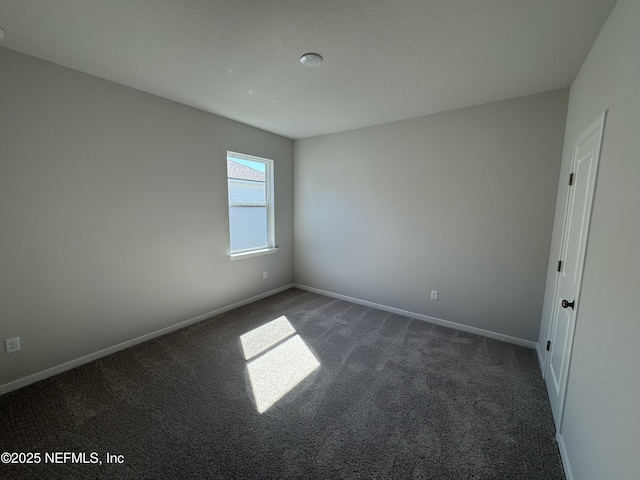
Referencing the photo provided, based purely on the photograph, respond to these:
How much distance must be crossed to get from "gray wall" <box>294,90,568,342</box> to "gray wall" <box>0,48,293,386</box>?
68.8 inches

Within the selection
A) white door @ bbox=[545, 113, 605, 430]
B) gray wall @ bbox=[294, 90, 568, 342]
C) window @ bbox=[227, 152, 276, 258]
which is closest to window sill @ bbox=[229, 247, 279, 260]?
window @ bbox=[227, 152, 276, 258]

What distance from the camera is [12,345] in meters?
2.07

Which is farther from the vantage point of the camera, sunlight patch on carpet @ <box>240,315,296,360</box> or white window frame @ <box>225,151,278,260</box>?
white window frame @ <box>225,151,278,260</box>

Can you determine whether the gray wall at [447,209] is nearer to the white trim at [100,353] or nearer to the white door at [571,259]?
the white door at [571,259]

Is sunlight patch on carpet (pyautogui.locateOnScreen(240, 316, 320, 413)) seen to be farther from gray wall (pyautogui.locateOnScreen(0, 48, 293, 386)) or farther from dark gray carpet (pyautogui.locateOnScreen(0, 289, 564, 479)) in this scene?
gray wall (pyautogui.locateOnScreen(0, 48, 293, 386))

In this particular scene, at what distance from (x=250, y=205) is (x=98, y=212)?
1.85 m

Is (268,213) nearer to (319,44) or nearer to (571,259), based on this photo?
(319,44)

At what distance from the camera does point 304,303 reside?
159 inches

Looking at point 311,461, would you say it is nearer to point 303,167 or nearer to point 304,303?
point 304,303

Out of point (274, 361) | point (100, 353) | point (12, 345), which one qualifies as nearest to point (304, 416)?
point (274, 361)

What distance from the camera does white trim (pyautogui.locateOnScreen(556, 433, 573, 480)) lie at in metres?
1.46

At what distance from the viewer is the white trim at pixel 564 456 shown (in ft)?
4.78

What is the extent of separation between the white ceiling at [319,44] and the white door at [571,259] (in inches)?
28.1

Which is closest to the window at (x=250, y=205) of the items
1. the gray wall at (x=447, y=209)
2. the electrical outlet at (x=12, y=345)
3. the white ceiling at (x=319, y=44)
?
the gray wall at (x=447, y=209)
